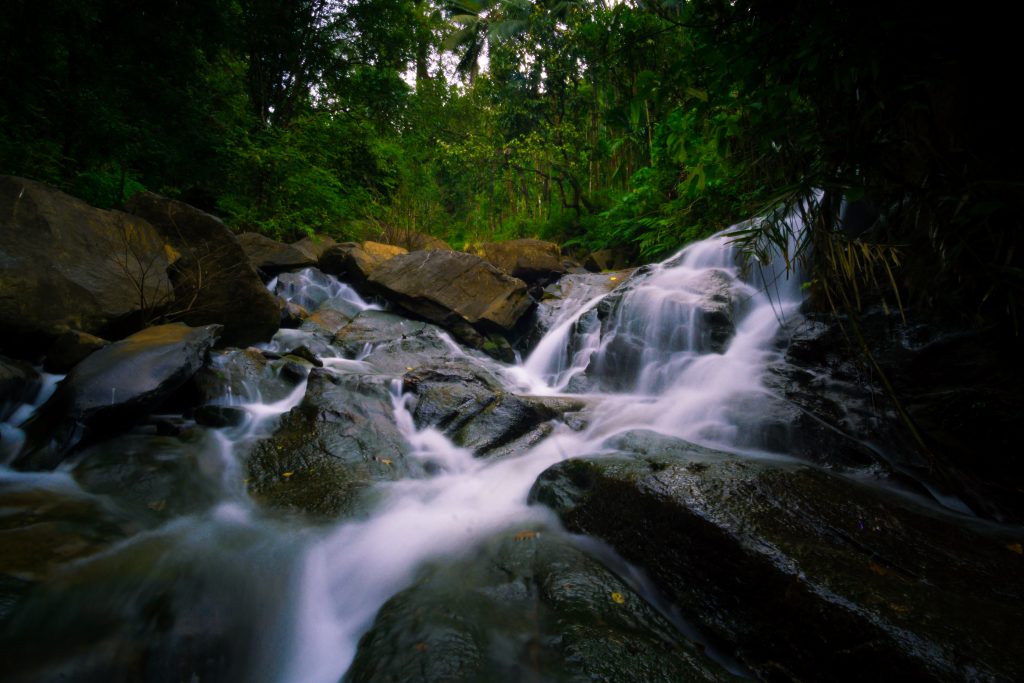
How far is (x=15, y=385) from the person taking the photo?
3.37 meters

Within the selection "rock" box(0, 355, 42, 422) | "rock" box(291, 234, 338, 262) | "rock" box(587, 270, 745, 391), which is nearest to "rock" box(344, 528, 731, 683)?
"rock" box(0, 355, 42, 422)

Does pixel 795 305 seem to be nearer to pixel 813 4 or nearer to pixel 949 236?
pixel 949 236

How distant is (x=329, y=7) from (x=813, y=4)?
13705mm

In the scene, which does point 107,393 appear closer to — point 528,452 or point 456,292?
point 528,452

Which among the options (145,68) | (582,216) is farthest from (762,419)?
(582,216)

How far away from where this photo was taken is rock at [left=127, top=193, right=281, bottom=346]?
5.30 metres

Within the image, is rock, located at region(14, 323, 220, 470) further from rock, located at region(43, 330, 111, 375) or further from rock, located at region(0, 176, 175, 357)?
rock, located at region(0, 176, 175, 357)

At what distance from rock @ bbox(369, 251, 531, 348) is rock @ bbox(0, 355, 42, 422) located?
521 cm

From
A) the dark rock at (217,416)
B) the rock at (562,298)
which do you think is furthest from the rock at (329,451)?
the rock at (562,298)

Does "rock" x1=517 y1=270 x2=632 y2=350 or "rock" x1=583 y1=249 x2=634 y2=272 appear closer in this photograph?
"rock" x1=517 y1=270 x2=632 y2=350

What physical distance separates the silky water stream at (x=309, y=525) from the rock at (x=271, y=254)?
12.4ft

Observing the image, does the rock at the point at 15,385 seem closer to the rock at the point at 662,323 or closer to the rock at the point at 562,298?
the rock at the point at 662,323

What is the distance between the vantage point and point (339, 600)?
2.43m

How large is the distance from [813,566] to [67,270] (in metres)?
6.13
